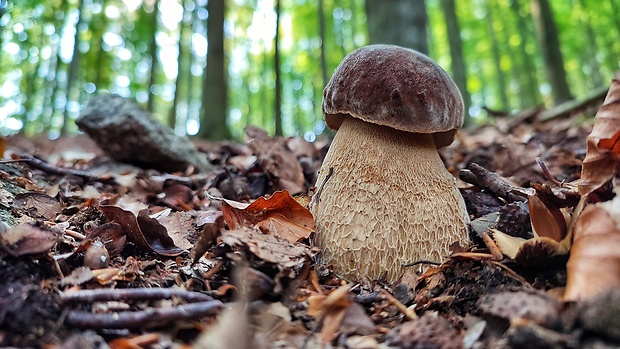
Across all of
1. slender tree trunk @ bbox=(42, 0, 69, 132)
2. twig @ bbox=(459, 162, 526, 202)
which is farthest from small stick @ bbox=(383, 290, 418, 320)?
slender tree trunk @ bbox=(42, 0, 69, 132)

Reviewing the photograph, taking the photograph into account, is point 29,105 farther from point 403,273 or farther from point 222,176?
point 403,273

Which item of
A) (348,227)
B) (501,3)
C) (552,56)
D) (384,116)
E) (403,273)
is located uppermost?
(501,3)

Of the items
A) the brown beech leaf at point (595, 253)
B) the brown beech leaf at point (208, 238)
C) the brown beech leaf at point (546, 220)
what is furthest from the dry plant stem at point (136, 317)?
the brown beech leaf at point (546, 220)

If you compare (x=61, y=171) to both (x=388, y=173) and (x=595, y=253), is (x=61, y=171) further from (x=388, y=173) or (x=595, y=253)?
(x=595, y=253)

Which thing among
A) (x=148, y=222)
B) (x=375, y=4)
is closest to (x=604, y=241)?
(x=148, y=222)

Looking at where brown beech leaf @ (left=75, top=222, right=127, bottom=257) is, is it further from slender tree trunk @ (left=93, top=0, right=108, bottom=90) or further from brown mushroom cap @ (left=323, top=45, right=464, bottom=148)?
slender tree trunk @ (left=93, top=0, right=108, bottom=90)

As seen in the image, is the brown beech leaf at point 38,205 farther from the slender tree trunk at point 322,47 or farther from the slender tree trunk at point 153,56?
the slender tree trunk at point 153,56
